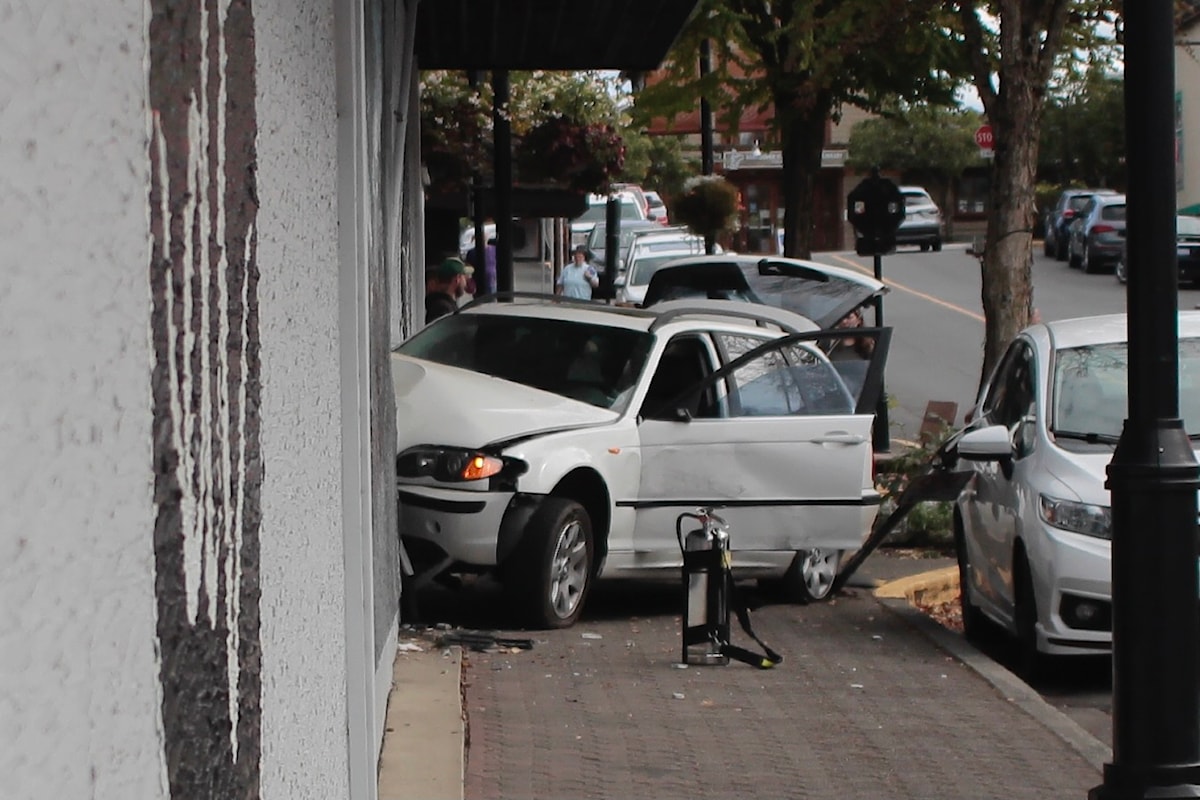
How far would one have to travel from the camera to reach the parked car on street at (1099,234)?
41875 mm

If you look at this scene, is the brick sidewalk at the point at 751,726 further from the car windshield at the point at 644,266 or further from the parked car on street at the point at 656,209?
the parked car on street at the point at 656,209

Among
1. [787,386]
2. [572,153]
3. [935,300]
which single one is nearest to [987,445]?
[787,386]

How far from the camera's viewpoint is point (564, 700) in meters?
7.54

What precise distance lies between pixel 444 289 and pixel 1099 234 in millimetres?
30331

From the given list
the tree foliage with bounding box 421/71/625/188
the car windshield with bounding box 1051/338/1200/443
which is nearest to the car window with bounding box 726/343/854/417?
the car windshield with bounding box 1051/338/1200/443

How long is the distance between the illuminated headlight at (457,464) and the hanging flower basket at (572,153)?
24.1 feet

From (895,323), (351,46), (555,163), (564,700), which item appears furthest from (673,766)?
(895,323)

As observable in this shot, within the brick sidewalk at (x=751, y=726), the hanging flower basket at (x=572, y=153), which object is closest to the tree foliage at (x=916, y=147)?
the hanging flower basket at (x=572, y=153)

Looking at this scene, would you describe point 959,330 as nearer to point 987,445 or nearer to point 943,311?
point 943,311

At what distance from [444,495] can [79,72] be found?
23.3 feet

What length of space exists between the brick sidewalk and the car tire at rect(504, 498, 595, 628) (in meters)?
0.13

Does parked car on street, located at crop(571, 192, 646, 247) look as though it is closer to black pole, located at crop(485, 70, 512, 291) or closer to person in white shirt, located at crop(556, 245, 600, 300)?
person in white shirt, located at crop(556, 245, 600, 300)

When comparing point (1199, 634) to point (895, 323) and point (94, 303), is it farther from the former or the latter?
point (895, 323)

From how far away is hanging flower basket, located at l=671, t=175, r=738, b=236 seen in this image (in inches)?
1182
